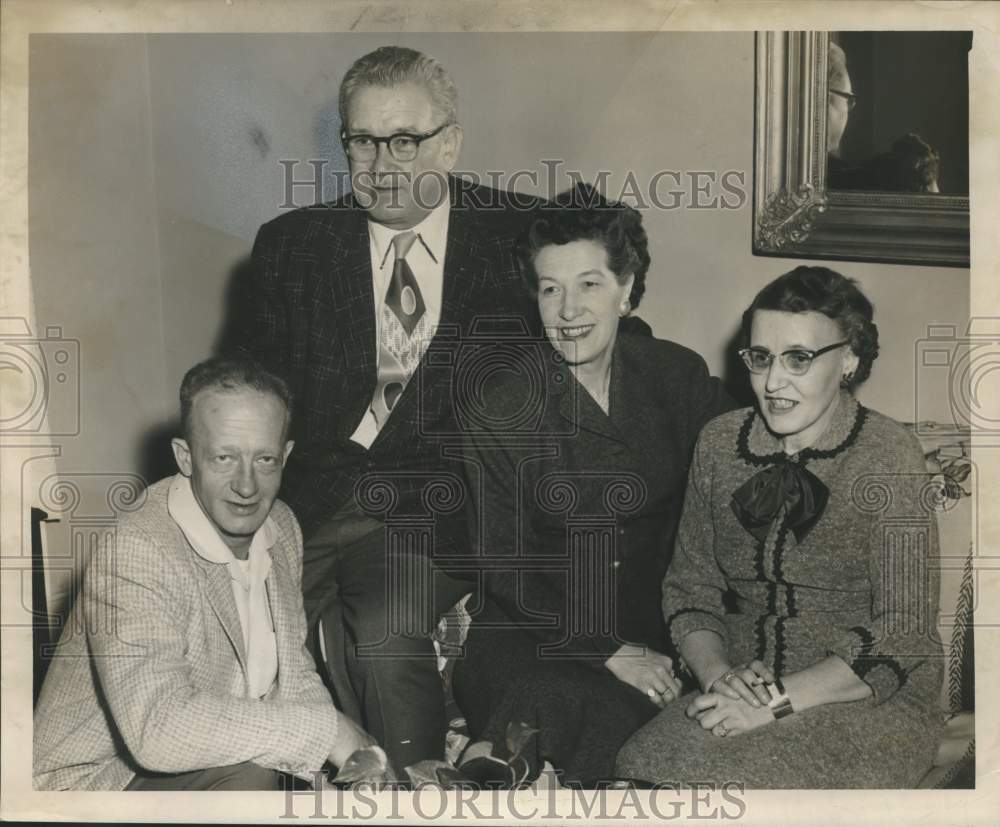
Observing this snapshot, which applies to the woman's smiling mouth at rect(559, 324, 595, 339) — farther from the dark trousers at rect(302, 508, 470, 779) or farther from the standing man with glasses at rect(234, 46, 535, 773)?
the dark trousers at rect(302, 508, 470, 779)

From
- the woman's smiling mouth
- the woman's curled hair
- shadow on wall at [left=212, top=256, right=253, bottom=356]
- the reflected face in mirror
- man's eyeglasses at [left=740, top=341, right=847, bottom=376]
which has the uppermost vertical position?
the reflected face in mirror

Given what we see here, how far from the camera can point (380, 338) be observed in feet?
10.0

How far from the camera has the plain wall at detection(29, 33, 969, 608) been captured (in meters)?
3.06

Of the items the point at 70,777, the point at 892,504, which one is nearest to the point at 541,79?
the point at 892,504

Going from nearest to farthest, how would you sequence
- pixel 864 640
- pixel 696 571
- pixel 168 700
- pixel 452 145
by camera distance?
pixel 168 700 < pixel 864 640 < pixel 696 571 < pixel 452 145

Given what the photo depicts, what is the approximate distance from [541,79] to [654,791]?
6.25 feet

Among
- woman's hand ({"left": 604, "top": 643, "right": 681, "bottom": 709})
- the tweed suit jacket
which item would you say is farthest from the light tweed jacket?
woman's hand ({"left": 604, "top": 643, "right": 681, "bottom": 709})

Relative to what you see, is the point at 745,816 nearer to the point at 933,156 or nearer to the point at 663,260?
the point at 663,260

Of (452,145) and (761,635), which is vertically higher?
(452,145)

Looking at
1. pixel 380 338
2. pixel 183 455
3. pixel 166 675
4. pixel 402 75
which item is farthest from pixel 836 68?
pixel 166 675

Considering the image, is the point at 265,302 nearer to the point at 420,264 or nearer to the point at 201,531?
the point at 420,264

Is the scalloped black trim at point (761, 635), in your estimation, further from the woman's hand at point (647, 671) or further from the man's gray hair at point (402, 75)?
the man's gray hair at point (402, 75)

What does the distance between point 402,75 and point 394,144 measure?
185 millimetres

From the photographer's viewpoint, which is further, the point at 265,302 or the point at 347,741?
the point at 265,302
